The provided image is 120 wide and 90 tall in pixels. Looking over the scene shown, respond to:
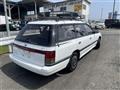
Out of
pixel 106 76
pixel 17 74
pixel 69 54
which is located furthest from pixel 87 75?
pixel 17 74

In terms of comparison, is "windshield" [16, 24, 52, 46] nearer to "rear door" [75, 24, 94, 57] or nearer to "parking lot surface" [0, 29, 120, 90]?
"parking lot surface" [0, 29, 120, 90]

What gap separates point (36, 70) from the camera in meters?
3.58

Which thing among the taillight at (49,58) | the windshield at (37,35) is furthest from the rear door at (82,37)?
the taillight at (49,58)

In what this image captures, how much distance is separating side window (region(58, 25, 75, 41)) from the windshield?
14.2 inches

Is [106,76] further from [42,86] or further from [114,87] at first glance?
[42,86]

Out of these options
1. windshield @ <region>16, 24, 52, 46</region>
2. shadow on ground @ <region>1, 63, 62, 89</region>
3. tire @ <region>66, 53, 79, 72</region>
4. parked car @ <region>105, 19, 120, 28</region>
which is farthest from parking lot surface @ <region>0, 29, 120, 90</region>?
parked car @ <region>105, 19, 120, 28</region>

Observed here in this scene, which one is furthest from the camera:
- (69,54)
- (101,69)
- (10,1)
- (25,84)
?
(10,1)

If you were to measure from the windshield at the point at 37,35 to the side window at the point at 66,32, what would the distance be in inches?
14.2

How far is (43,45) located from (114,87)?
2.20 m

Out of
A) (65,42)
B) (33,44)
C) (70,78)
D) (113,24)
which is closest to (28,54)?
(33,44)

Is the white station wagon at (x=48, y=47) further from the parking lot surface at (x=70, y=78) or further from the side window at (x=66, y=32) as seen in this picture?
the parking lot surface at (x=70, y=78)

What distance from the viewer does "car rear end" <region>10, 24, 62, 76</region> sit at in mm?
3497

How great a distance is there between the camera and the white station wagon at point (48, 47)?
3.53 metres

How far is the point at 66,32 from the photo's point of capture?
14.0 ft
